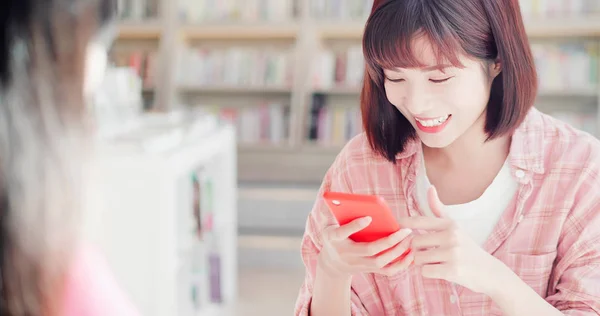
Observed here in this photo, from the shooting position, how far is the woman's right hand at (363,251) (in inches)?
36.1

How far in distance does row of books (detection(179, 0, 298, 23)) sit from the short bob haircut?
2801 millimetres

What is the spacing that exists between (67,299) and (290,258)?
3.20 meters

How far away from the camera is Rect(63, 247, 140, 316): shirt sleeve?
0.50m

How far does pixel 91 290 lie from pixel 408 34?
65 cm

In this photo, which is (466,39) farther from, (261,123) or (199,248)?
(261,123)

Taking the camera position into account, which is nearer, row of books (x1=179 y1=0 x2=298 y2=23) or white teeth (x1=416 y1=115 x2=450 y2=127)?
white teeth (x1=416 y1=115 x2=450 y2=127)

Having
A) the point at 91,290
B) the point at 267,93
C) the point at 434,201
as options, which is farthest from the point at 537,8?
the point at 91,290

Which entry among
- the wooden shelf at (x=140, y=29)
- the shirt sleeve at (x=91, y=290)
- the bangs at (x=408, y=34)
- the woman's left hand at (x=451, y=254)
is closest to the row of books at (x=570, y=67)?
the wooden shelf at (x=140, y=29)

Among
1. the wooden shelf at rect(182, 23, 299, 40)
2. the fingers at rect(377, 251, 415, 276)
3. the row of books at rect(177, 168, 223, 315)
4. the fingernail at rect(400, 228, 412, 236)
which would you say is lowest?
the row of books at rect(177, 168, 223, 315)

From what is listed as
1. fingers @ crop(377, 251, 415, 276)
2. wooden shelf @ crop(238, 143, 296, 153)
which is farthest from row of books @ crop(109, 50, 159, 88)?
fingers @ crop(377, 251, 415, 276)

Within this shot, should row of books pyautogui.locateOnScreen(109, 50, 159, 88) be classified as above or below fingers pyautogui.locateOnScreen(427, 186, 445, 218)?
above

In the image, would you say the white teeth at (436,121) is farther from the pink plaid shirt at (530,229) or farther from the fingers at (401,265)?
the fingers at (401,265)

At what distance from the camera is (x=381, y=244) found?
925 millimetres

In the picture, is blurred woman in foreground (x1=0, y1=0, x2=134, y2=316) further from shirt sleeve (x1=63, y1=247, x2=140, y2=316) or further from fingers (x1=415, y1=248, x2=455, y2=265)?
fingers (x1=415, y1=248, x2=455, y2=265)
